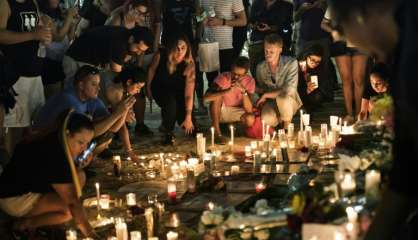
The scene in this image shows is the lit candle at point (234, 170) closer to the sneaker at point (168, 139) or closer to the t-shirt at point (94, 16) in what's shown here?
the sneaker at point (168, 139)

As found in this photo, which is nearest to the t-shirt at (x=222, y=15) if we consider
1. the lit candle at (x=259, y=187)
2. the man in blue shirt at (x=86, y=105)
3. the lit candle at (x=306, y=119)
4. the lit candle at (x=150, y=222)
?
the lit candle at (x=306, y=119)

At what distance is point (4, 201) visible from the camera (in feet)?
18.2

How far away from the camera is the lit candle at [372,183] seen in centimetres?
419

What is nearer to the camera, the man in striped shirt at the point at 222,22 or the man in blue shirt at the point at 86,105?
the man in blue shirt at the point at 86,105

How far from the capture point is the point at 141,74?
830cm

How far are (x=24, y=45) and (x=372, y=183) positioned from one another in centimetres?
421

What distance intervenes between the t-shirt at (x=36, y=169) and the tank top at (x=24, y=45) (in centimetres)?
192

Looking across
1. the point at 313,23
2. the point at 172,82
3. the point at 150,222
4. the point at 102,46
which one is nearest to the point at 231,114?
the point at 172,82

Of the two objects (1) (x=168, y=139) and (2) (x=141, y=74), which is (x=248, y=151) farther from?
(2) (x=141, y=74)

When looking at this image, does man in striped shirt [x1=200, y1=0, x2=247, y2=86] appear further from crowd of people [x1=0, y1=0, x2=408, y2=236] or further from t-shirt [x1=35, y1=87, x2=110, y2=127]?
t-shirt [x1=35, y1=87, x2=110, y2=127]

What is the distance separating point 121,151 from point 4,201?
10.4 feet

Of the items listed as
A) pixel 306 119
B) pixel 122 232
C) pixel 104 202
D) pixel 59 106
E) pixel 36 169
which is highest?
pixel 59 106

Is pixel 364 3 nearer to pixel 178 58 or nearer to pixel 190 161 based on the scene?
pixel 190 161

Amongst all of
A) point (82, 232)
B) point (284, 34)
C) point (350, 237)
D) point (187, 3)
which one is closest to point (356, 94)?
point (284, 34)
